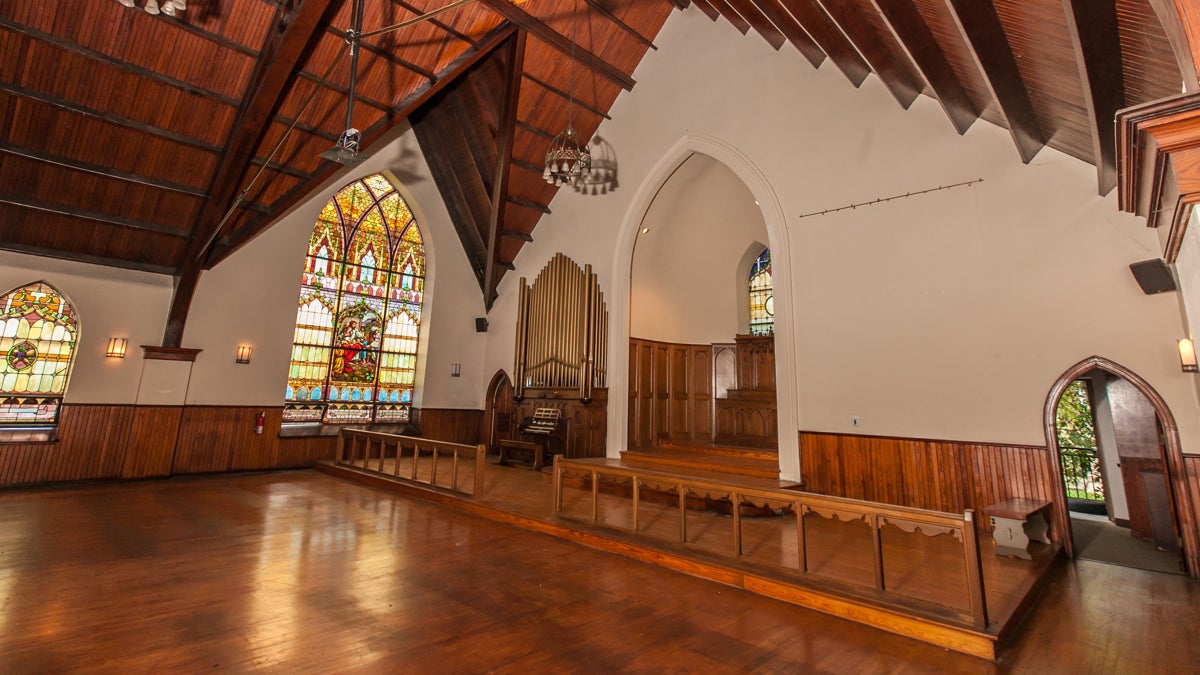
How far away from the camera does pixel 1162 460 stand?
4082 millimetres

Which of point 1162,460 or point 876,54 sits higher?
point 876,54

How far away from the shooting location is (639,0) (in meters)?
7.59

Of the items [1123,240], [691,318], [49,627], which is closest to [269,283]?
[49,627]

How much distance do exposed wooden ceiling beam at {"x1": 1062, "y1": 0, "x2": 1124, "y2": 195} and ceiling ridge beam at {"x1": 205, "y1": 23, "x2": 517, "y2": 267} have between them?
6.19m

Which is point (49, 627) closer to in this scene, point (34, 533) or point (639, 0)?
point (34, 533)

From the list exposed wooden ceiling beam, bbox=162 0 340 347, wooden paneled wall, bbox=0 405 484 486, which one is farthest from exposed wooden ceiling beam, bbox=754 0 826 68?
wooden paneled wall, bbox=0 405 484 486

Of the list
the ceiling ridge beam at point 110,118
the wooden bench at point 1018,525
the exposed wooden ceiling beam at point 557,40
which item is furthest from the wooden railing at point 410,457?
the exposed wooden ceiling beam at point 557,40

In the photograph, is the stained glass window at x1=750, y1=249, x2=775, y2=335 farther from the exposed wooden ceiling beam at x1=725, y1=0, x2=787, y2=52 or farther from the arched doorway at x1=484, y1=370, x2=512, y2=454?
the arched doorway at x1=484, y1=370, x2=512, y2=454

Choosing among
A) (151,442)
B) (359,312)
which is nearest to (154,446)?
(151,442)

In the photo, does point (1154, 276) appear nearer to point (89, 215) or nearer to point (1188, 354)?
point (1188, 354)

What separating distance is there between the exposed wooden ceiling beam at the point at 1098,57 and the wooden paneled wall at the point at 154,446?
9.77 m

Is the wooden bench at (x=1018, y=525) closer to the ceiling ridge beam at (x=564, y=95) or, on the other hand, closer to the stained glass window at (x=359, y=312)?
the ceiling ridge beam at (x=564, y=95)

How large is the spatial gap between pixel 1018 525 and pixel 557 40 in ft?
25.3

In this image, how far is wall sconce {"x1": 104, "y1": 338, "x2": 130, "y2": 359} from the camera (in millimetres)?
6678
